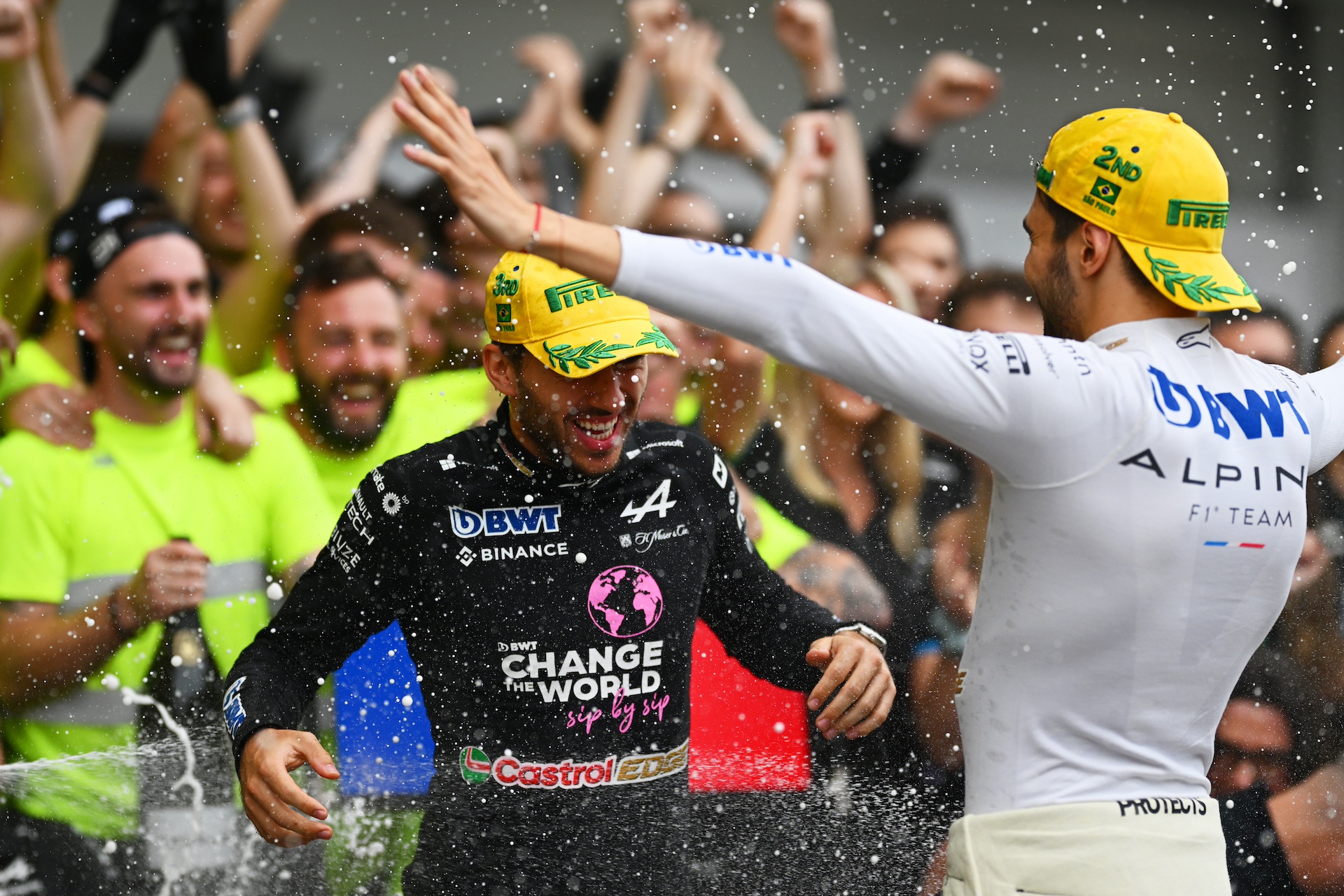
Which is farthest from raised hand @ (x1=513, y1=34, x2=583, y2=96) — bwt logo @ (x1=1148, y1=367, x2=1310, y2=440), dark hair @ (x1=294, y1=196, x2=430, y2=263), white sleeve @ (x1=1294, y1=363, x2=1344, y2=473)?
bwt logo @ (x1=1148, y1=367, x2=1310, y2=440)

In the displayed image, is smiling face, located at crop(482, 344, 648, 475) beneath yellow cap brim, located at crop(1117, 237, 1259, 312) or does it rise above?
beneath

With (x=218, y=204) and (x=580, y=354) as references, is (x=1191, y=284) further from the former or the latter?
(x=218, y=204)

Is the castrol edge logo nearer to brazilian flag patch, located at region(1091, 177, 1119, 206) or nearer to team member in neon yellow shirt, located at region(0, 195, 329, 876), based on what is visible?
brazilian flag patch, located at region(1091, 177, 1119, 206)

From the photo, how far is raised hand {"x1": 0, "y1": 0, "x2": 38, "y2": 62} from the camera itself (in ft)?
13.7

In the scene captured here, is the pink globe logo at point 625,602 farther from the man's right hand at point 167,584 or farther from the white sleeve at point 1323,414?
the man's right hand at point 167,584

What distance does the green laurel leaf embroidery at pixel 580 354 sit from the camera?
8.99 ft

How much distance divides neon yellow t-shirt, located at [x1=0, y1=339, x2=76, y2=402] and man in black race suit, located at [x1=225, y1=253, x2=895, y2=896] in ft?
6.36

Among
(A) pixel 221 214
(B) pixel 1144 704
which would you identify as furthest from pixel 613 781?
(A) pixel 221 214

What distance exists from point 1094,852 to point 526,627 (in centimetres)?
137

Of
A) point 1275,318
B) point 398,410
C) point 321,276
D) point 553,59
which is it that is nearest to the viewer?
point 321,276

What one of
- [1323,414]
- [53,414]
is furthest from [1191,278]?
[53,414]

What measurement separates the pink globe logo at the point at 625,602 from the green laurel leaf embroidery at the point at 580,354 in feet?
1.61

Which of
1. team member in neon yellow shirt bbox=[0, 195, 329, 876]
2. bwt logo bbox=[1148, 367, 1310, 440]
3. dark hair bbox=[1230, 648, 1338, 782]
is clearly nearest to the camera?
bwt logo bbox=[1148, 367, 1310, 440]

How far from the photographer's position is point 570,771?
9.27 ft
